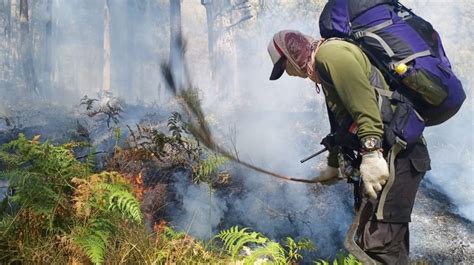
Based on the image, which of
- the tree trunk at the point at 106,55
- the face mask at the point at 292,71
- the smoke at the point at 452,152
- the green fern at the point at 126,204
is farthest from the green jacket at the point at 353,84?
the tree trunk at the point at 106,55

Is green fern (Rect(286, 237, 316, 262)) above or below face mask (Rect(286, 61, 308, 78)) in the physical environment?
below

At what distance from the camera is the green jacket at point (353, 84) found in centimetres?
226

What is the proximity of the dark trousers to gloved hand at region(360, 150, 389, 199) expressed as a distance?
186 millimetres

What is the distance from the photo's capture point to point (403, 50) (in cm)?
235

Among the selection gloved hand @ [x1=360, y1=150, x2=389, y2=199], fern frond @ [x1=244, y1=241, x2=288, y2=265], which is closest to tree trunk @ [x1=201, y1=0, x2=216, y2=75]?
fern frond @ [x1=244, y1=241, x2=288, y2=265]

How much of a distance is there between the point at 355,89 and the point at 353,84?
3 cm

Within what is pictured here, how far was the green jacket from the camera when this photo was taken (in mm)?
2264

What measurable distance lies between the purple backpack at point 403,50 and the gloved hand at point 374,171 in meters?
0.39

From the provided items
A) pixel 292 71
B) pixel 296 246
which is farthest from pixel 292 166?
pixel 292 71

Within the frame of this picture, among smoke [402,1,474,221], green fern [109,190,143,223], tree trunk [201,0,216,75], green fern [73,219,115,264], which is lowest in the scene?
smoke [402,1,474,221]

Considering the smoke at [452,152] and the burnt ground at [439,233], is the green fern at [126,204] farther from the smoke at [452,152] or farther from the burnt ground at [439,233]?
the smoke at [452,152]

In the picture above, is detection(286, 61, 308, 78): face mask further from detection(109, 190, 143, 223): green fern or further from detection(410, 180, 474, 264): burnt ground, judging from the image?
detection(410, 180, 474, 264): burnt ground

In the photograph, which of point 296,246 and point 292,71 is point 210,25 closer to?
point 296,246

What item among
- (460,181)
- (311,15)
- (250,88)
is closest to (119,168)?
(460,181)
